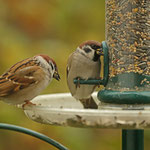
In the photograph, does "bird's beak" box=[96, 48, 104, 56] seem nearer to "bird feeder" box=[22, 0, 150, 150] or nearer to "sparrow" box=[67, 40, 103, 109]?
"sparrow" box=[67, 40, 103, 109]

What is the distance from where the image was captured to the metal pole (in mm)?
2719

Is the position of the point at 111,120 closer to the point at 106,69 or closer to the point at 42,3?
the point at 106,69

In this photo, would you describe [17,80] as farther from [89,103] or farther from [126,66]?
[126,66]

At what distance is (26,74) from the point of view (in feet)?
10.7

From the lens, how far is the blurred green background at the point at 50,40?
164 inches

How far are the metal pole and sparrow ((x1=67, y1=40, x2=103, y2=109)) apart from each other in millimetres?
548

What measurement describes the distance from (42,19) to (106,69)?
1.64 m

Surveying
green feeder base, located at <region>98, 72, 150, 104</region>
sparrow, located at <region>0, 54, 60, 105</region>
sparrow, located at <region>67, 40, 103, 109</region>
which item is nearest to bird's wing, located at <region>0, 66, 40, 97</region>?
sparrow, located at <region>0, 54, 60, 105</region>

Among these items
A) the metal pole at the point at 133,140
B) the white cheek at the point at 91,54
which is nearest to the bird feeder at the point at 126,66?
the metal pole at the point at 133,140

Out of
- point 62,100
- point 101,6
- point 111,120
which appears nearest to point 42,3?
point 101,6

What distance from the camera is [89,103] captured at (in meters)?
3.32

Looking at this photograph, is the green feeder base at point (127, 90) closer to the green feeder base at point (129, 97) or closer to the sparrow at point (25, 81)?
the green feeder base at point (129, 97)

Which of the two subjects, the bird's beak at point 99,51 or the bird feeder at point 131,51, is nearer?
the bird feeder at point 131,51

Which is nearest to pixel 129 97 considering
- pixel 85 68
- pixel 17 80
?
pixel 85 68
